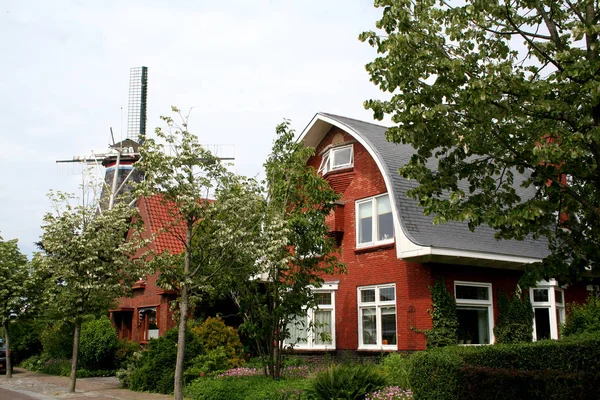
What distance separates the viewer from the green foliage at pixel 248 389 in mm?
13008

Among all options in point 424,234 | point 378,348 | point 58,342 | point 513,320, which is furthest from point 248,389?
point 58,342

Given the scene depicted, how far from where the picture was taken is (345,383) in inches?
481

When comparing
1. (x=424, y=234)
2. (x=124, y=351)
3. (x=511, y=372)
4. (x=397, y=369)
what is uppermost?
(x=424, y=234)

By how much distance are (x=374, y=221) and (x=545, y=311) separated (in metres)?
6.07

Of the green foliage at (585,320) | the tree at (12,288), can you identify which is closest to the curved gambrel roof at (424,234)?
the green foliage at (585,320)

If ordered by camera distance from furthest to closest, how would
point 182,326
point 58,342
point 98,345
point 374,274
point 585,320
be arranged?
point 58,342
point 98,345
point 374,274
point 585,320
point 182,326

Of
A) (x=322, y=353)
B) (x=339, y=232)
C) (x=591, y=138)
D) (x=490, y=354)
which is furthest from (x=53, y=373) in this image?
(x=591, y=138)

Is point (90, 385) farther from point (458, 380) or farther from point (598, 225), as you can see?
point (598, 225)

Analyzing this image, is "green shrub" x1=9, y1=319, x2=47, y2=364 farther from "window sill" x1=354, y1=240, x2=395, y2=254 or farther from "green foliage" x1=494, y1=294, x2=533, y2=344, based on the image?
"green foliage" x1=494, y1=294, x2=533, y2=344

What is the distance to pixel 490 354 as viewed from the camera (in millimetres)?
12016

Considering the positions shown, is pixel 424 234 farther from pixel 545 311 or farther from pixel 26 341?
pixel 26 341

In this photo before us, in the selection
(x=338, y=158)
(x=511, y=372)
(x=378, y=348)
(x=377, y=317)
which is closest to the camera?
(x=511, y=372)

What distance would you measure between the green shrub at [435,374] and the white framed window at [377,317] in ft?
21.1

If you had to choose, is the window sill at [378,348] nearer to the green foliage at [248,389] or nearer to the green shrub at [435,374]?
the green foliage at [248,389]
